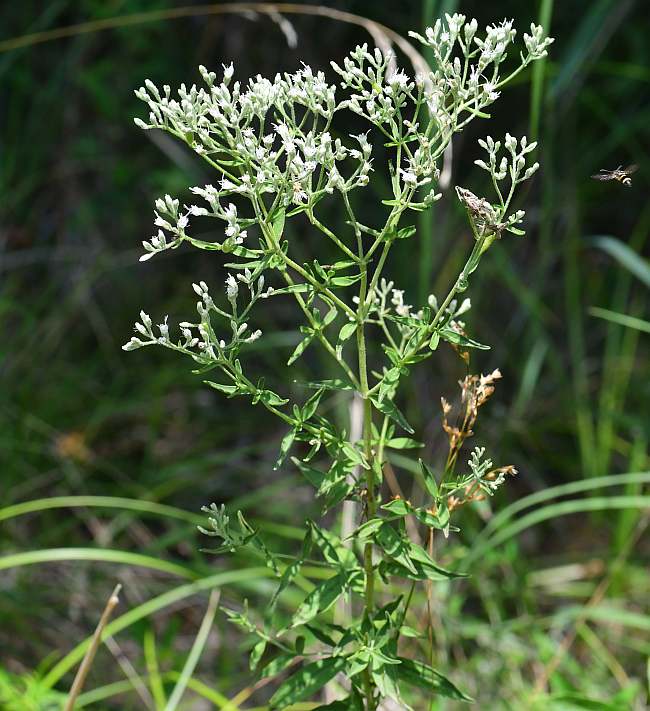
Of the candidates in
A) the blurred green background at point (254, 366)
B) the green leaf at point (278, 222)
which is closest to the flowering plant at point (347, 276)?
the green leaf at point (278, 222)

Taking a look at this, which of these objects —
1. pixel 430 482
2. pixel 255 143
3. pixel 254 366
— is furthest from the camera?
pixel 254 366

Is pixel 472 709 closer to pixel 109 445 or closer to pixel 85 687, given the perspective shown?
pixel 85 687

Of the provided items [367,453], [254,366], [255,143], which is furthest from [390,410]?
[254,366]

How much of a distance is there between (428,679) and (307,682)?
0.16 meters

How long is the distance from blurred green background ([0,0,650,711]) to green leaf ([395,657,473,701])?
0.74 metres

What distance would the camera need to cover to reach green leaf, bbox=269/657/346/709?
1.32 meters

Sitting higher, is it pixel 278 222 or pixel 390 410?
pixel 278 222

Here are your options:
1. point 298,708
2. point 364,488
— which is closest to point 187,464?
point 298,708

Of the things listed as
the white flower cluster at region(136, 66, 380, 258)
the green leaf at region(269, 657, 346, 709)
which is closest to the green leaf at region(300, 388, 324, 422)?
the white flower cluster at region(136, 66, 380, 258)

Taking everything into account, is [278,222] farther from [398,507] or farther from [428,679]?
[428,679]

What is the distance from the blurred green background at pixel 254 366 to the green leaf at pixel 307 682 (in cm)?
69

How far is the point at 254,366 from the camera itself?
3459 mm

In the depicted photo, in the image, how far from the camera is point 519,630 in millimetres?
2480

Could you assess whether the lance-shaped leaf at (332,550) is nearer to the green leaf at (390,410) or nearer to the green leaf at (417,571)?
the green leaf at (417,571)
